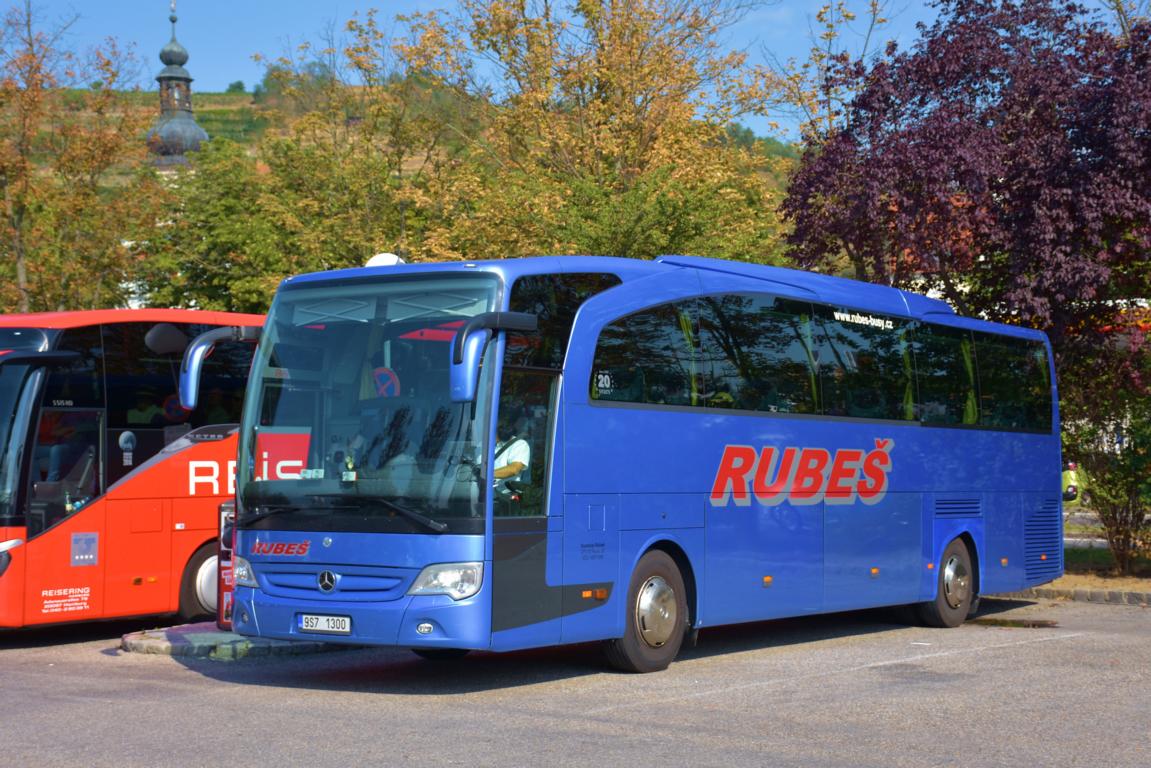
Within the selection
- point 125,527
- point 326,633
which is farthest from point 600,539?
point 125,527

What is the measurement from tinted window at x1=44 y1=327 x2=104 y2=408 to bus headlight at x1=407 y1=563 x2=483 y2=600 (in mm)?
5691

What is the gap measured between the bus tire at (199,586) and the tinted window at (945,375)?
25.5ft

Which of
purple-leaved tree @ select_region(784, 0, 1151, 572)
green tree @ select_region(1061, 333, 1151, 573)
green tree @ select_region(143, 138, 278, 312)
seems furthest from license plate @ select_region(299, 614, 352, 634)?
green tree @ select_region(143, 138, 278, 312)

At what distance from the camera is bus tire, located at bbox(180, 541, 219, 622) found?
52.9ft

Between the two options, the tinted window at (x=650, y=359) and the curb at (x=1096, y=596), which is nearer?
the tinted window at (x=650, y=359)

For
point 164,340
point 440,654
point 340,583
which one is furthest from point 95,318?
point 340,583

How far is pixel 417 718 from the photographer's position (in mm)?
9812

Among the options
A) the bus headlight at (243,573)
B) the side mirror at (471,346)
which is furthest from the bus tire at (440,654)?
the side mirror at (471,346)

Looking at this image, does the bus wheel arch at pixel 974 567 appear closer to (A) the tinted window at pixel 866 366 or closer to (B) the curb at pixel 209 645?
(A) the tinted window at pixel 866 366

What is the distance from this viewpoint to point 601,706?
34.0 feet

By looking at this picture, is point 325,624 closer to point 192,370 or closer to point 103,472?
point 192,370

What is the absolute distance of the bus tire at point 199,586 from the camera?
16.1m

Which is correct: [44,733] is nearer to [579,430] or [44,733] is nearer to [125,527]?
[579,430]

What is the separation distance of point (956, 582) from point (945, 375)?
91.1 inches
